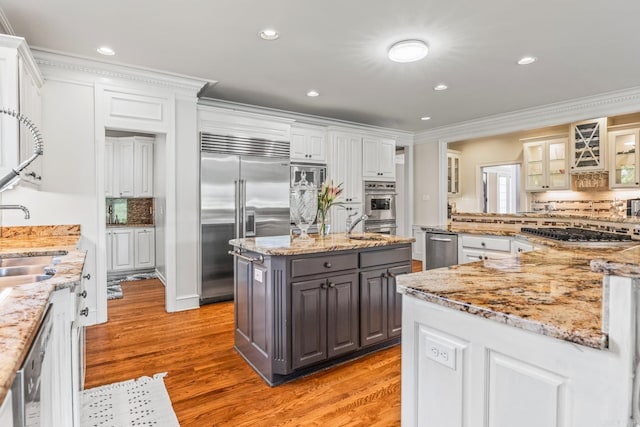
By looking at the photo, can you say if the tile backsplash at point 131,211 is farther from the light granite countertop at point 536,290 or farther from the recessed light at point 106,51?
the light granite countertop at point 536,290

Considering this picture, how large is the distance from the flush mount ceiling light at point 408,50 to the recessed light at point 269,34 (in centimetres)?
99

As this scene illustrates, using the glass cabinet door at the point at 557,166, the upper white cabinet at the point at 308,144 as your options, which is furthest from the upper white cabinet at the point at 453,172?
the upper white cabinet at the point at 308,144

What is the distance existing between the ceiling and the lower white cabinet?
293cm

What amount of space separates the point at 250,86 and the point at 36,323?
359cm

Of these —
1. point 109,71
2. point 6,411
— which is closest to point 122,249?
point 109,71

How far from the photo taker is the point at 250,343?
260 centimetres

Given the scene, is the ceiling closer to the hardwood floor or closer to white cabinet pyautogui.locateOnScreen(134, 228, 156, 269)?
the hardwood floor

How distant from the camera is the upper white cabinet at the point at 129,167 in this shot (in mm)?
5730

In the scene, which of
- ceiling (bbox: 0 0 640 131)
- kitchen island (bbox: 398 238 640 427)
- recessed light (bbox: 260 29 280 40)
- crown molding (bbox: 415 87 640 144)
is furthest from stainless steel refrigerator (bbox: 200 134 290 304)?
crown molding (bbox: 415 87 640 144)

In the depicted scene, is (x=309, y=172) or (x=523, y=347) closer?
(x=523, y=347)

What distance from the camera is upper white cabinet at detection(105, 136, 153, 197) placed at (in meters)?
5.73

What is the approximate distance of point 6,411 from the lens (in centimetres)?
68

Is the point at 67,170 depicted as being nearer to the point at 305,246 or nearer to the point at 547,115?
the point at 305,246

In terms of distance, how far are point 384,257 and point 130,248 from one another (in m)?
4.66
